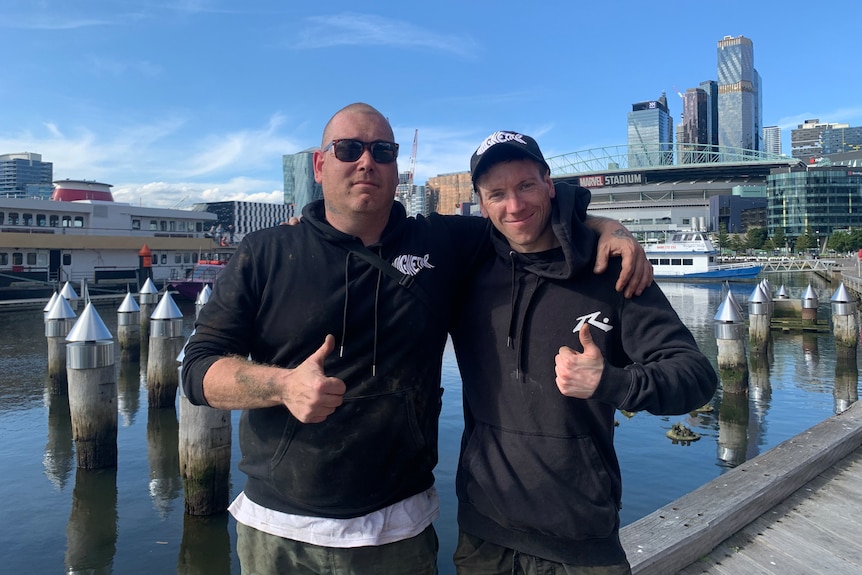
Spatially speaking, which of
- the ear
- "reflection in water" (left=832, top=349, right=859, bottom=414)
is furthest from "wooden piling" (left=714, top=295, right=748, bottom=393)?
the ear

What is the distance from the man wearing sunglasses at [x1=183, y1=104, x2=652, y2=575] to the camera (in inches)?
93.1

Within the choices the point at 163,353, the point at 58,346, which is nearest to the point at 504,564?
the point at 163,353

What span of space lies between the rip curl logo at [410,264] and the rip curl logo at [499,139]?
0.57 meters

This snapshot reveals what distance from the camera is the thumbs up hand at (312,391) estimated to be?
199 centimetres

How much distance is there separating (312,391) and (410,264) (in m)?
0.82

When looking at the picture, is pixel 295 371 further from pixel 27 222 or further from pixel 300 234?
pixel 27 222

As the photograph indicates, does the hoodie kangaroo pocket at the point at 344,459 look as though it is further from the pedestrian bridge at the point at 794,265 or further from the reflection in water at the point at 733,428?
the pedestrian bridge at the point at 794,265

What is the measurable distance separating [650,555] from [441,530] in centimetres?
422

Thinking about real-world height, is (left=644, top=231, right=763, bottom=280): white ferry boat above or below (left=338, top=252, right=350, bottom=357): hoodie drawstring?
Answer: above

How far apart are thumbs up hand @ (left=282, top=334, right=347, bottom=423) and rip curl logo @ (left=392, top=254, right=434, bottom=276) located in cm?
63

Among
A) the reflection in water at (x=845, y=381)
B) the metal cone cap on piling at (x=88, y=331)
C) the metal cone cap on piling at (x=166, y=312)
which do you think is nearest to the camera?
the metal cone cap on piling at (x=88, y=331)

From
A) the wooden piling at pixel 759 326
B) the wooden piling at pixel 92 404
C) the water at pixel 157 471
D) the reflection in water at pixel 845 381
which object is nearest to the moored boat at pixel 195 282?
the water at pixel 157 471

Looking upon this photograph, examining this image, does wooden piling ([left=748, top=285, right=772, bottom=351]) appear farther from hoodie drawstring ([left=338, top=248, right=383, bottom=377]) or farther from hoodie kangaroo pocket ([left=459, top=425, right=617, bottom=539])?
hoodie drawstring ([left=338, top=248, right=383, bottom=377])

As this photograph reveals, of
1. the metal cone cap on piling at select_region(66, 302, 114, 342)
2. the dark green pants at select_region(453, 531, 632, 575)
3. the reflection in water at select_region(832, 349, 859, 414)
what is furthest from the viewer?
the reflection in water at select_region(832, 349, 859, 414)
